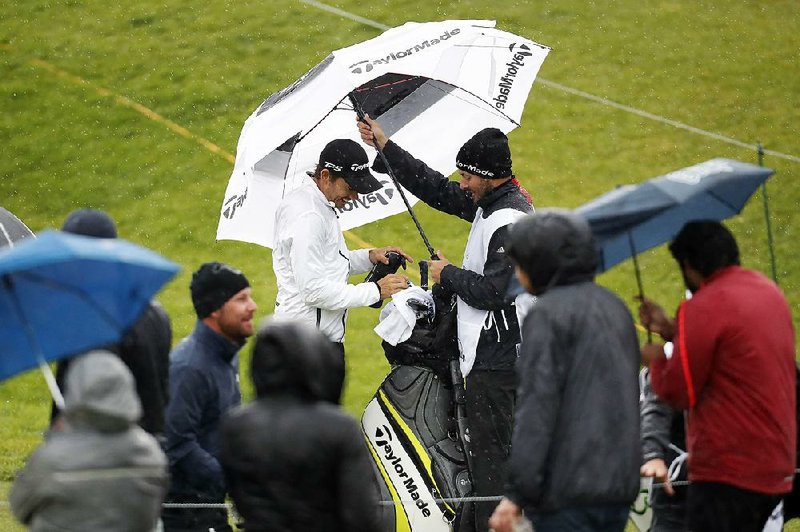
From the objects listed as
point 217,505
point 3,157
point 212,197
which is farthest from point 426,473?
point 3,157

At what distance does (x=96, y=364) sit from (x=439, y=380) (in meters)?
3.08

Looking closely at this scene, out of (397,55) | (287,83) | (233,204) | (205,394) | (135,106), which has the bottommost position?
(135,106)

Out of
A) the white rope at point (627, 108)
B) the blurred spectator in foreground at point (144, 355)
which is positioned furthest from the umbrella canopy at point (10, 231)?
the white rope at point (627, 108)

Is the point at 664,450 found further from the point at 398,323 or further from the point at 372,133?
the point at 372,133

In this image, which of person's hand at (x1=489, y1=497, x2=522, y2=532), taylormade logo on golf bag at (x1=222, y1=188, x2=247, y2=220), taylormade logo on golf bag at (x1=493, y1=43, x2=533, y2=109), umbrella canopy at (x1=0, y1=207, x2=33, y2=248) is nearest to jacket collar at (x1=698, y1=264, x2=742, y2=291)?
person's hand at (x1=489, y1=497, x2=522, y2=532)

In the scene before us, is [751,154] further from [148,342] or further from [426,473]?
Answer: [148,342]

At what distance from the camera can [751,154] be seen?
49.5 feet

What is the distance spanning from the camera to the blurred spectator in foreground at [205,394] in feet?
17.7

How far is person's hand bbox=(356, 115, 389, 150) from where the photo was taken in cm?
711

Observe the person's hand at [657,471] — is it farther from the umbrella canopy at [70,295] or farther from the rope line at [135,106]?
the rope line at [135,106]

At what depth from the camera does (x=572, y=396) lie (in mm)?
4363

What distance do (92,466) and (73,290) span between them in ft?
2.28

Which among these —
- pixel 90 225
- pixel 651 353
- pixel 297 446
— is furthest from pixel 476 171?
pixel 297 446

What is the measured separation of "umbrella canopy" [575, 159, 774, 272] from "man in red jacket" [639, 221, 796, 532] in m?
0.08
